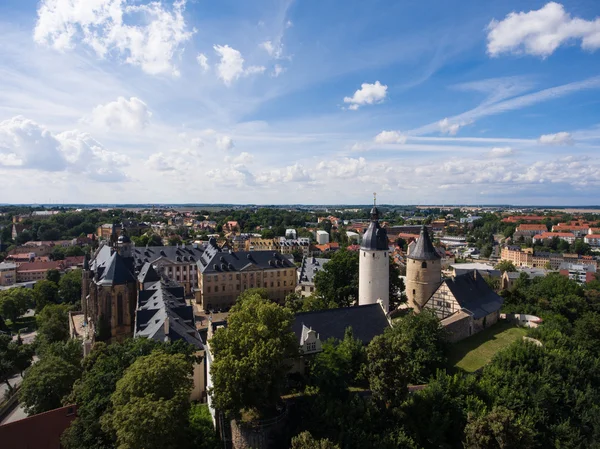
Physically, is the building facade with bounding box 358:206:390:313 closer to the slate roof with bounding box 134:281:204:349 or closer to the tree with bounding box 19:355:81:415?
the slate roof with bounding box 134:281:204:349

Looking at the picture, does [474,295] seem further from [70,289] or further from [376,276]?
[70,289]

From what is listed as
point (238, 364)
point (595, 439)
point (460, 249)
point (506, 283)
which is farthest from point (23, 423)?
point (460, 249)

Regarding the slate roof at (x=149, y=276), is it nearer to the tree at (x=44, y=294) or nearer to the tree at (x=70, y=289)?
the tree at (x=70, y=289)

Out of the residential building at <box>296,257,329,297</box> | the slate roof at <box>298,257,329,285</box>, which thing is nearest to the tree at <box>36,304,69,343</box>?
the residential building at <box>296,257,329,297</box>

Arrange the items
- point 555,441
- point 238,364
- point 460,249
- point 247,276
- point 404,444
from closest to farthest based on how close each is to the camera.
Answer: point 238,364 → point 404,444 → point 555,441 → point 247,276 → point 460,249

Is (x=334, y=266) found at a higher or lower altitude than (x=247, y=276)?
higher

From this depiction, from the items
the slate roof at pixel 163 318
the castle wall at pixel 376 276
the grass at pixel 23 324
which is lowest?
the grass at pixel 23 324

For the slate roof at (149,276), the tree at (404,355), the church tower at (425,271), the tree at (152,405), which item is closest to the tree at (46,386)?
the tree at (152,405)

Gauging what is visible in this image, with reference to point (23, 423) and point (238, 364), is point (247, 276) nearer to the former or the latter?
point (23, 423)
